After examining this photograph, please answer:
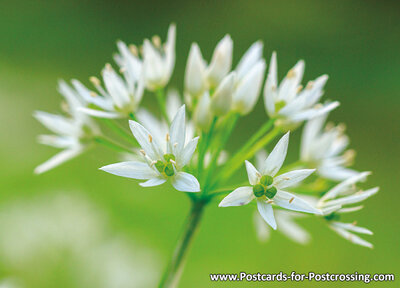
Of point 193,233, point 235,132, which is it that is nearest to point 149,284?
point 193,233

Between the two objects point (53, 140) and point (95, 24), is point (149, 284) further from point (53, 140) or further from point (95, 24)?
point (95, 24)

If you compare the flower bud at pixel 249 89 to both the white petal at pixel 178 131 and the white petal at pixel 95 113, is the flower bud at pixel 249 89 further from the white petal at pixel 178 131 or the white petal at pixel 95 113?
the white petal at pixel 95 113

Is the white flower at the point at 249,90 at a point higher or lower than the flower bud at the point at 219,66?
lower

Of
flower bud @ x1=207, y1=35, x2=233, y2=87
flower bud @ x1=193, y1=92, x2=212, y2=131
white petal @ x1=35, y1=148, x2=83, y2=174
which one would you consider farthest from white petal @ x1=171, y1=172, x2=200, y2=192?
white petal @ x1=35, y1=148, x2=83, y2=174

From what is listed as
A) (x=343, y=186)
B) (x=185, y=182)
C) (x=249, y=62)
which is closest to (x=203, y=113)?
(x=185, y=182)

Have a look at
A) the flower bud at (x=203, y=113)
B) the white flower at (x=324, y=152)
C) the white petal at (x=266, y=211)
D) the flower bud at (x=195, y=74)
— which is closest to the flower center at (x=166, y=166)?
the flower bud at (x=203, y=113)

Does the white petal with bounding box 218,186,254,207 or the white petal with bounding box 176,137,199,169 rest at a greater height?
the white petal with bounding box 176,137,199,169

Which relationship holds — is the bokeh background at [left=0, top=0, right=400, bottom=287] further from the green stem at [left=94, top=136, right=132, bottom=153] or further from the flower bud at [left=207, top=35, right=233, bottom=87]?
the flower bud at [left=207, top=35, right=233, bottom=87]
